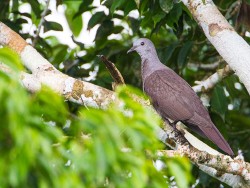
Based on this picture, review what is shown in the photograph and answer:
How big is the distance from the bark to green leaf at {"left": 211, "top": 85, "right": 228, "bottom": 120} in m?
0.98

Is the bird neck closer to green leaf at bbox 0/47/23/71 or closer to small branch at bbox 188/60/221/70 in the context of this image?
small branch at bbox 188/60/221/70

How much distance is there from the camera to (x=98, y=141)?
2027 millimetres

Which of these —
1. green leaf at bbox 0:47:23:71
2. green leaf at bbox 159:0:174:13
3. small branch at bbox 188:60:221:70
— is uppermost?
green leaf at bbox 0:47:23:71

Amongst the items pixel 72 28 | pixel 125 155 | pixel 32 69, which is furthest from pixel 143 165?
pixel 72 28

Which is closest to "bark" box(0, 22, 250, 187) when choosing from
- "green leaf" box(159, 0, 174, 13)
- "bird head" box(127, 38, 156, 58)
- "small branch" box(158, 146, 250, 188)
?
"small branch" box(158, 146, 250, 188)

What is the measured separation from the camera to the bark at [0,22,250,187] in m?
3.93

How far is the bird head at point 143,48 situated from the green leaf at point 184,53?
258mm

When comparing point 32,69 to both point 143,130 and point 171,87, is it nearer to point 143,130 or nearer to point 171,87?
A: point 171,87

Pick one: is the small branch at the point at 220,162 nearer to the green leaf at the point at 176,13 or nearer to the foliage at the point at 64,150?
the green leaf at the point at 176,13

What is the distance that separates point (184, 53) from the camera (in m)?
5.70

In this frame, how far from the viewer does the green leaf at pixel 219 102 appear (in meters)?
5.38

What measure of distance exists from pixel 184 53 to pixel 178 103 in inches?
40.8

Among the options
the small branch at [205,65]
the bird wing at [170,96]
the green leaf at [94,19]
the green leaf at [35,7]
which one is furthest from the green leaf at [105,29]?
the bird wing at [170,96]

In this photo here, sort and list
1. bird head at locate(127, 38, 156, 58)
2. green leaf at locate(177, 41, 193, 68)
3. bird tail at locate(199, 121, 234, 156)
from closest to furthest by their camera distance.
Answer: bird tail at locate(199, 121, 234, 156)
bird head at locate(127, 38, 156, 58)
green leaf at locate(177, 41, 193, 68)
